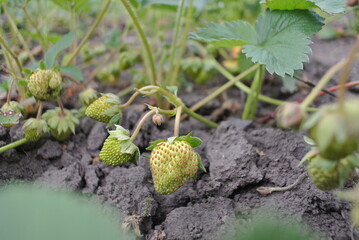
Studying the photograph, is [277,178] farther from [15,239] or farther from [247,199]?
[15,239]

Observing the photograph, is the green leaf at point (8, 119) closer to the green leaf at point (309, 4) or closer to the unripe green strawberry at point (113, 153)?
the unripe green strawberry at point (113, 153)

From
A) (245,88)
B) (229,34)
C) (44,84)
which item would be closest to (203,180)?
(229,34)

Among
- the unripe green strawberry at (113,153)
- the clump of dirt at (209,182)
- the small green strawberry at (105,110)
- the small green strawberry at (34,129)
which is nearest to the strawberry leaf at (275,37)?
the clump of dirt at (209,182)

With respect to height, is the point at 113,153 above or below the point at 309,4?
below

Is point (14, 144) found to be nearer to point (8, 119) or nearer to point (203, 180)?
point (8, 119)

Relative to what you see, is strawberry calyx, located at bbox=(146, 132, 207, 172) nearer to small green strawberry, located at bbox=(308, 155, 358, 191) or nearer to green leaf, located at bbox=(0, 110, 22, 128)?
small green strawberry, located at bbox=(308, 155, 358, 191)
